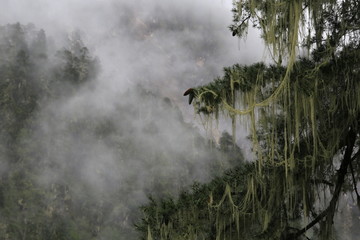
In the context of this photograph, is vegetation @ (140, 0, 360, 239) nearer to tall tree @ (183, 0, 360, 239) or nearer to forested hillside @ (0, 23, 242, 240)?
tall tree @ (183, 0, 360, 239)

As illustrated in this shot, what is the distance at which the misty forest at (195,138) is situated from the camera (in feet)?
11.1

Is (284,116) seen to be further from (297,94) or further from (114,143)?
(114,143)

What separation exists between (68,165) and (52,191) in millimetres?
15951

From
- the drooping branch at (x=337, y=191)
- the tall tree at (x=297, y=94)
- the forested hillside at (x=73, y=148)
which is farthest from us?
the forested hillside at (x=73, y=148)

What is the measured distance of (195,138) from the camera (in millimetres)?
126312

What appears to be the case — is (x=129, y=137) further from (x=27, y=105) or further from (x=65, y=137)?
(x=27, y=105)

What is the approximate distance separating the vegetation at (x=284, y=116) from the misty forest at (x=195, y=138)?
0.01 metres

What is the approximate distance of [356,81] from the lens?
3221 mm

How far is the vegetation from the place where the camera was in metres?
3.27

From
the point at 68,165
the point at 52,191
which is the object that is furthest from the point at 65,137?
the point at 52,191

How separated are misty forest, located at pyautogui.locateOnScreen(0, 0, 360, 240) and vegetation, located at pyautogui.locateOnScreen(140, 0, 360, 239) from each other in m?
0.01

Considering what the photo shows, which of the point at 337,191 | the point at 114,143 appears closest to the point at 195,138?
the point at 114,143

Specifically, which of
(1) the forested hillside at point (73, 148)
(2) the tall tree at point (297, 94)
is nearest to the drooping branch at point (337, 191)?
(2) the tall tree at point (297, 94)

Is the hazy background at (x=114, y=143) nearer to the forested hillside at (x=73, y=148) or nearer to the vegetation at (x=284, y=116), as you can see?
the forested hillside at (x=73, y=148)
